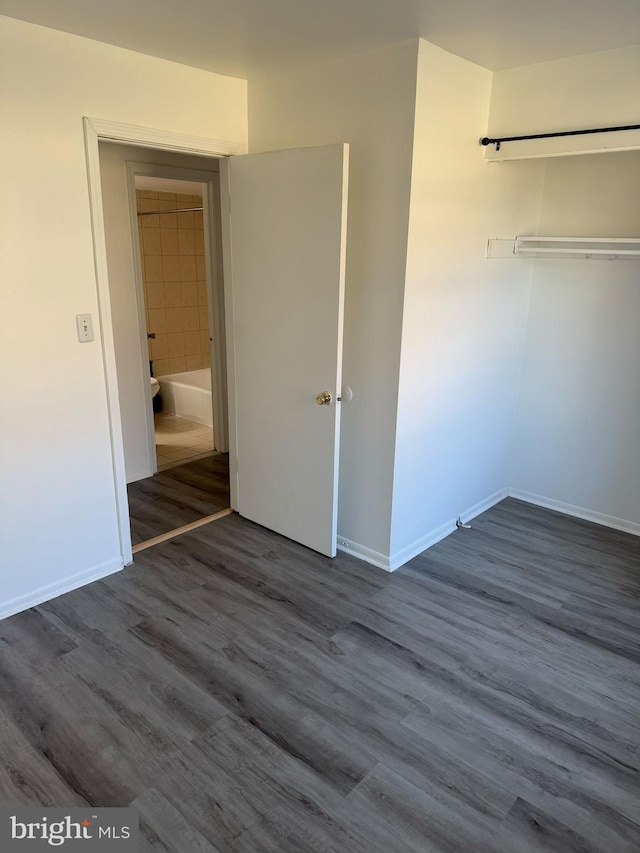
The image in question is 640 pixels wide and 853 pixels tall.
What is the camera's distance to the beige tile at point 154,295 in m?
6.17

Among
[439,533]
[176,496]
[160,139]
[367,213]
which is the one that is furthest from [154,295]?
[439,533]

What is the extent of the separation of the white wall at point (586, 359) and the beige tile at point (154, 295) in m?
3.96

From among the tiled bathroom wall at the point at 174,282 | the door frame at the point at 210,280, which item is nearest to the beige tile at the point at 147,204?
the tiled bathroom wall at the point at 174,282

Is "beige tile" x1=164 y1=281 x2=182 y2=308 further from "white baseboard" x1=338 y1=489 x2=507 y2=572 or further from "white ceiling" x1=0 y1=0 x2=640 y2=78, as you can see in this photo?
"white baseboard" x1=338 y1=489 x2=507 y2=572

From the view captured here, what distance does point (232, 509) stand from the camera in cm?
374

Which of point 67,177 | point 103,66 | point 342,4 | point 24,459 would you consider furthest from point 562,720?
point 103,66

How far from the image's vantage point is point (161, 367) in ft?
20.9

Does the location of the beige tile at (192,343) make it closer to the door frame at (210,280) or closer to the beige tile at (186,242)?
the beige tile at (186,242)

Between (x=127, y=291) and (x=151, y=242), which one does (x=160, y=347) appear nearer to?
(x=151, y=242)

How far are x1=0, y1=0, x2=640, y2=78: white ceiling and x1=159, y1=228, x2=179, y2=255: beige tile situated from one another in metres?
3.56

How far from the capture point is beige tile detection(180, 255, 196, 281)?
6.38 m

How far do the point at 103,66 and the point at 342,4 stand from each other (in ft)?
3.59

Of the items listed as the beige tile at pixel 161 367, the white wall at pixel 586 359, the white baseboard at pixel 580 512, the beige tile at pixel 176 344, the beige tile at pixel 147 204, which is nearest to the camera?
the white wall at pixel 586 359

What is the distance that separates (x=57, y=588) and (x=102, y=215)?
1724 millimetres
